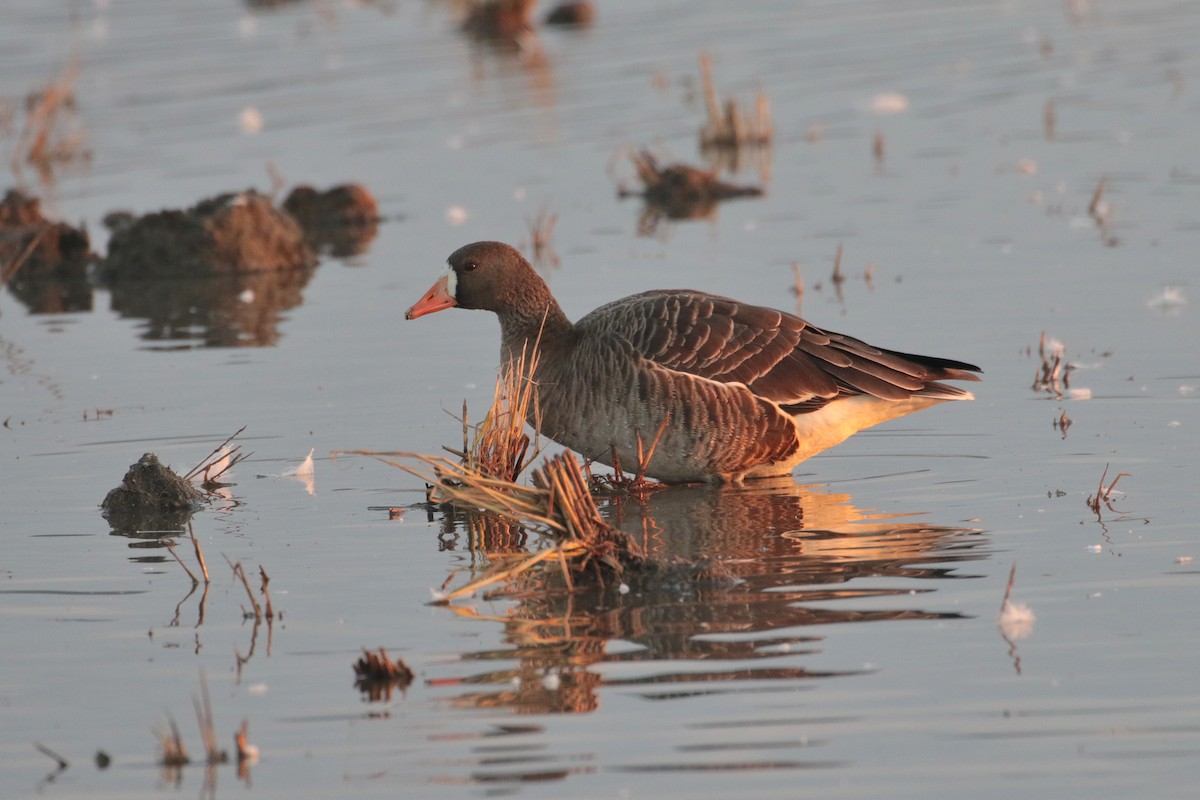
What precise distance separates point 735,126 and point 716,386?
10935 millimetres

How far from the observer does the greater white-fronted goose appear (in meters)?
9.70

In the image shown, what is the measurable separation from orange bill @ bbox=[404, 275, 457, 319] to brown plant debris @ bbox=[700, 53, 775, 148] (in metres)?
9.82

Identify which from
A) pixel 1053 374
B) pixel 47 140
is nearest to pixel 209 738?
pixel 1053 374

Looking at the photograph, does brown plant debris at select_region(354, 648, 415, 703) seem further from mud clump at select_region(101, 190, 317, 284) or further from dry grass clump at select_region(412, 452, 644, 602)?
mud clump at select_region(101, 190, 317, 284)

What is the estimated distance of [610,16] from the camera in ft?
104

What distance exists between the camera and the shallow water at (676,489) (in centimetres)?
592

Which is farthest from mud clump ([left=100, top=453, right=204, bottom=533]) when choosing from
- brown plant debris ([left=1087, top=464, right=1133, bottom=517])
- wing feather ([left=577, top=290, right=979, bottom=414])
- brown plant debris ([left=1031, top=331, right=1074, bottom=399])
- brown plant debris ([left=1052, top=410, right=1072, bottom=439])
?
brown plant debris ([left=1031, top=331, right=1074, bottom=399])

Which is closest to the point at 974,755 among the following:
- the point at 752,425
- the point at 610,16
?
the point at 752,425

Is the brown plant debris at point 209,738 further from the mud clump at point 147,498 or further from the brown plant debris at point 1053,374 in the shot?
the brown plant debris at point 1053,374

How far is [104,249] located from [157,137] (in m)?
5.60

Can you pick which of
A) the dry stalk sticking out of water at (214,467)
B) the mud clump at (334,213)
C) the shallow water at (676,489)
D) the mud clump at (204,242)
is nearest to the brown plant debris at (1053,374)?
the shallow water at (676,489)

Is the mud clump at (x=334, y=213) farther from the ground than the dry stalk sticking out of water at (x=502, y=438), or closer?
farther from the ground

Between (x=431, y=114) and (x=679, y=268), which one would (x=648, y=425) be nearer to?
(x=679, y=268)

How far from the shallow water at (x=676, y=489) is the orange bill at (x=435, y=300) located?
31.6 inches
